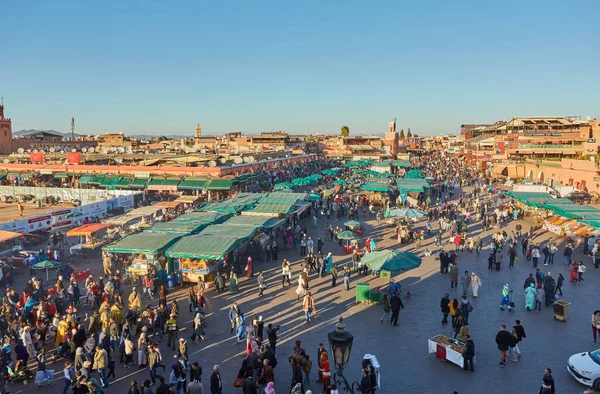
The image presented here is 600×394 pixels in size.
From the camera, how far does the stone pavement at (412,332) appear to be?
9.22 metres

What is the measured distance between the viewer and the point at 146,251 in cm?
1491

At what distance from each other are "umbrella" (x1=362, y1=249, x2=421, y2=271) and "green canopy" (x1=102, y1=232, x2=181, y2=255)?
6760mm

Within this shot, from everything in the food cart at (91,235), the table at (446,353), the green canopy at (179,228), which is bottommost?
the table at (446,353)

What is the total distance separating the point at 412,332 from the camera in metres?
11.6

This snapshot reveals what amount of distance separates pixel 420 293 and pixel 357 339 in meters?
4.27

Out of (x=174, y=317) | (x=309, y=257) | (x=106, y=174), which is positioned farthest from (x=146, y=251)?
(x=106, y=174)

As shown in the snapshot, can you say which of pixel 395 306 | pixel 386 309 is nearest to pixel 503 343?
pixel 395 306

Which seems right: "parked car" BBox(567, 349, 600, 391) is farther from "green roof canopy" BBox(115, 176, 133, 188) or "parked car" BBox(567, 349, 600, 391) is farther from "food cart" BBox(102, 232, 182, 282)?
"green roof canopy" BBox(115, 176, 133, 188)

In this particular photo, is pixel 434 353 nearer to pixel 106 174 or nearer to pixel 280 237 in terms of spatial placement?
pixel 280 237

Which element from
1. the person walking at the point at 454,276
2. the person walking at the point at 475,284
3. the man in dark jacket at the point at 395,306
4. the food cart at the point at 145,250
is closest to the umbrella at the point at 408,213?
the person walking at the point at 454,276

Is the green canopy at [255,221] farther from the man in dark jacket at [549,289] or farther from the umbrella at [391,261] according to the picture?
the man in dark jacket at [549,289]

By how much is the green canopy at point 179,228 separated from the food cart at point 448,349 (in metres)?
10.3

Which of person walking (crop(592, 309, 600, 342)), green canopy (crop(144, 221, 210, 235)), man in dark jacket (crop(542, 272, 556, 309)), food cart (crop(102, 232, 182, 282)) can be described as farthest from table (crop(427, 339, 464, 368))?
green canopy (crop(144, 221, 210, 235))

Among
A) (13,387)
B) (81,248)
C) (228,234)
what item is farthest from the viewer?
(81,248)
